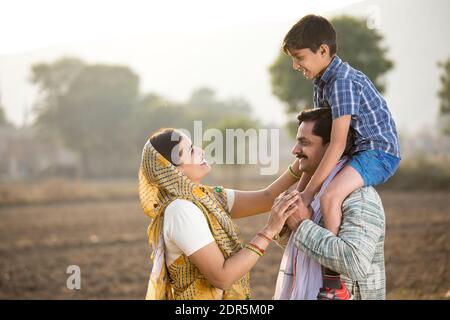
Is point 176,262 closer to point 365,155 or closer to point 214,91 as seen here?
point 365,155

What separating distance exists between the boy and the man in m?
0.05

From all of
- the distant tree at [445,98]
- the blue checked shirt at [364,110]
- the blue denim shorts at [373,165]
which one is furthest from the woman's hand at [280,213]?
the distant tree at [445,98]

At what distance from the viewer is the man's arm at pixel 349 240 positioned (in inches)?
103

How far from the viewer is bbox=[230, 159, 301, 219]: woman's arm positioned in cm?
344

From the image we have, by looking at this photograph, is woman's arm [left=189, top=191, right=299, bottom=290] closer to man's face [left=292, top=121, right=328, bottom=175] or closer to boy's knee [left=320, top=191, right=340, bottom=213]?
boy's knee [left=320, top=191, right=340, bottom=213]

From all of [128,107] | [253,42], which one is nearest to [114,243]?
[128,107]

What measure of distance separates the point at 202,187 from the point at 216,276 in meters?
0.54

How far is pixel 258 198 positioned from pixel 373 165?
0.83 metres

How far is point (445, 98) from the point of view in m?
27.6

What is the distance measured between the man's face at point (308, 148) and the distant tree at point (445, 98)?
1025 inches

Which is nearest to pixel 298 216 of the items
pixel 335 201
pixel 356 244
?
pixel 335 201

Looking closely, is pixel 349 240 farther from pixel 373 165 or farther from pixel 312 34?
pixel 312 34

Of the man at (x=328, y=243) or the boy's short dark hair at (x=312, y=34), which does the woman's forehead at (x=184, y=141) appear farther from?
the boy's short dark hair at (x=312, y=34)

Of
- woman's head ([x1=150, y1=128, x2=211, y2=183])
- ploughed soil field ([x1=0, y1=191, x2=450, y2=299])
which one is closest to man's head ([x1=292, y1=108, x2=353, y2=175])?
woman's head ([x1=150, y1=128, x2=211, y2=183])
